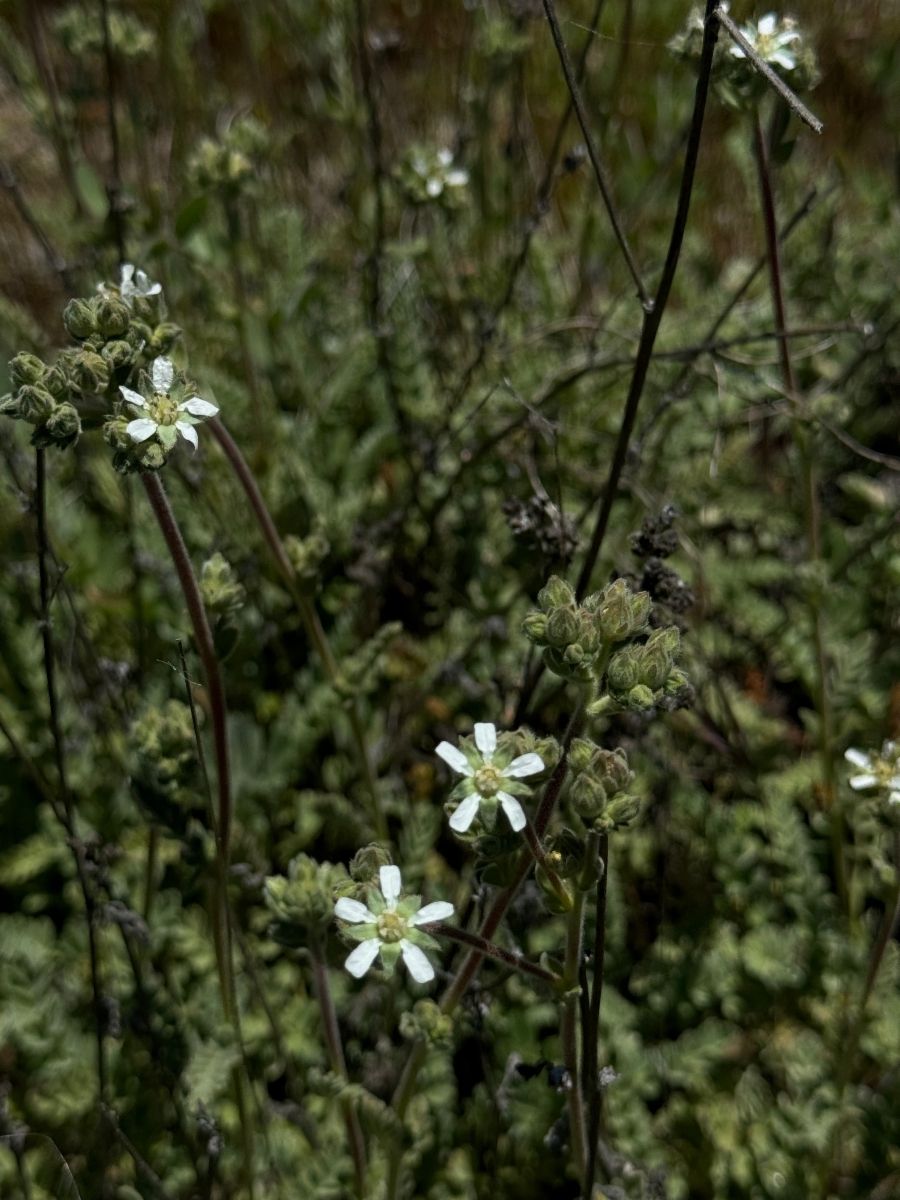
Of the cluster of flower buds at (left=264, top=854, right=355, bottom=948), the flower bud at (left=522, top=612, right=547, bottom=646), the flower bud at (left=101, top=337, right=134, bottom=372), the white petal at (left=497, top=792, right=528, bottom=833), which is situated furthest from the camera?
the cluster of flower buds at (left=264, top=854, right=355, bottom=948)

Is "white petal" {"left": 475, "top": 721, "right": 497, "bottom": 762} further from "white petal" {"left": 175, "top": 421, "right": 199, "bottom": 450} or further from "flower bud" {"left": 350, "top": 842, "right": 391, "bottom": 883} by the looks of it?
"white petal" {"left": 175, "top": 421, "right": 199, "bottom": 450}

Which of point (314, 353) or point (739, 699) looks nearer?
point (739, 699)

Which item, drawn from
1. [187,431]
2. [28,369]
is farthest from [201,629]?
[28,369]

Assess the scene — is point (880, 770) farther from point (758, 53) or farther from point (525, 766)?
point (758, 53)

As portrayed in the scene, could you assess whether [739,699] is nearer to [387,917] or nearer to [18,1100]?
[387,917]

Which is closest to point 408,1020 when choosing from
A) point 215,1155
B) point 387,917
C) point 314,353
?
point 387,917

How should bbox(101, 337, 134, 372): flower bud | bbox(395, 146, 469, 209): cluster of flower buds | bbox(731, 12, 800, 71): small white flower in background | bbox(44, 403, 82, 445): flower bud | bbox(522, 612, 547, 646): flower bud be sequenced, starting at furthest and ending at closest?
bbox(395, 146, 469, 209): cluster of flower buds < bbox(731, 12, 800, 71): small white flower in background < bbox(101, 337, 134, 372): flower bud < bbox(44, 403, 82, 445): flower bud < bbox(522, 612, 547, 646): flower bud

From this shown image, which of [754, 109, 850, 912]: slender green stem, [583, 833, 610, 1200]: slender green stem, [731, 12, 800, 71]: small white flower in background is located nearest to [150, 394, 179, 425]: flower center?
[583, 833, 610, 1200]: slender green stem
